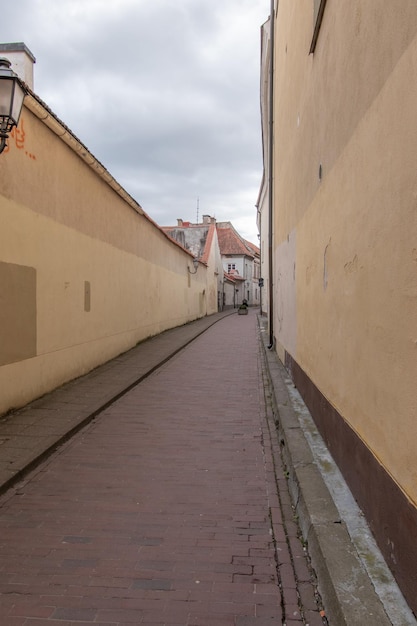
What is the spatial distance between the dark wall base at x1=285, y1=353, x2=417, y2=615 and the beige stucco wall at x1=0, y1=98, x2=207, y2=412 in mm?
4006

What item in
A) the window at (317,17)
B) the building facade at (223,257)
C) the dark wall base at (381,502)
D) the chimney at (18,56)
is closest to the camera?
→ the dark wall base at (381,502)

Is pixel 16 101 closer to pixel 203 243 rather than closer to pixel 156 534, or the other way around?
pixel 156 534

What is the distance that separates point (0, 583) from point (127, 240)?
10128 mm

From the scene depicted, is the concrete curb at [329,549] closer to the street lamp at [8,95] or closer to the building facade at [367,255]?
the building facade at [367,255]

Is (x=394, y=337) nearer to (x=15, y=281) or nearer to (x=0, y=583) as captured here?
(x=0, y=583)

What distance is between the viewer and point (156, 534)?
341cm

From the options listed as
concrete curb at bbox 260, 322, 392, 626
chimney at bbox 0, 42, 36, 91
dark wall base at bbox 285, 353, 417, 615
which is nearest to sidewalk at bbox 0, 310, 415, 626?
concrete curb at bbox 260, 322, 392, 626

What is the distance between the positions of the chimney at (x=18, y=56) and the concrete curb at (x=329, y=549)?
6.93 metres

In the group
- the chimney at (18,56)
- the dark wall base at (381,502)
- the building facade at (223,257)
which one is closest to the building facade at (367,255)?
the dark wall base at (381,502)

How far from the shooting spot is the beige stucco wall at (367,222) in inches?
91.6

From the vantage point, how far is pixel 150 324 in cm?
1538

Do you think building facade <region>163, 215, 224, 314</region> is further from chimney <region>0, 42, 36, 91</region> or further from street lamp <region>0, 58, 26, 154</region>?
street lamp <region>0, 58, 26, 154</region>

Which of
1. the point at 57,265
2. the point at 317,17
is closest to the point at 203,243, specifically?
the point at 57,265

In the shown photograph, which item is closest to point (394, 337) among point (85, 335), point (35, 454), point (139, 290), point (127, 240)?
point (35, 454)
